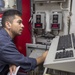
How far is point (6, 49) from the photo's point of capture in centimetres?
126

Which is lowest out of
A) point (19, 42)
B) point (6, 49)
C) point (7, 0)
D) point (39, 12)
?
point (19, 42)

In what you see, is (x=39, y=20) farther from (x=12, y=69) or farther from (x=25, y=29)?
(x=12, y=69)

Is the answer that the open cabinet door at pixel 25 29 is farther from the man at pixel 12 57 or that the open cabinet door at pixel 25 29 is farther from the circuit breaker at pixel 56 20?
the man at pixel 12 57

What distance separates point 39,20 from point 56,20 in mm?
279

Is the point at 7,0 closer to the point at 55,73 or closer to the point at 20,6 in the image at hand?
the point at 20,6

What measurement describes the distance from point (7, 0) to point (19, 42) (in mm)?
759

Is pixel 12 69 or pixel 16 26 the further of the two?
pixel 16 26

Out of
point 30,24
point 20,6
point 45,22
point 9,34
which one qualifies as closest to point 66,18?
point 45,22

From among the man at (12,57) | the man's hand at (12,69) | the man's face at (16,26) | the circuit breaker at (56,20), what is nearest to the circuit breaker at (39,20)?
the circuit breaker at (56,20)

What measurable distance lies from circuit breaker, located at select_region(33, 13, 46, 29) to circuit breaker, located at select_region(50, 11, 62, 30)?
0.47ft

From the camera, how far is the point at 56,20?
2.43 meters

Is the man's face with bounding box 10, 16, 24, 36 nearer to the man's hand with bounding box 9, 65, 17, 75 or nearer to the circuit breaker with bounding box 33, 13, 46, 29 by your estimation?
the man's hand with bounding box 9, 65, 17, 75

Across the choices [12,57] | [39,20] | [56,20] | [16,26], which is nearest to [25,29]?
[39,20]


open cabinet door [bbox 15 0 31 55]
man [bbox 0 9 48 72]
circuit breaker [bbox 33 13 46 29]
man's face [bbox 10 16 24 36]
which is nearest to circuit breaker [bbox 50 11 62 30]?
circuit breaker [bbox 33 13 46 29]
